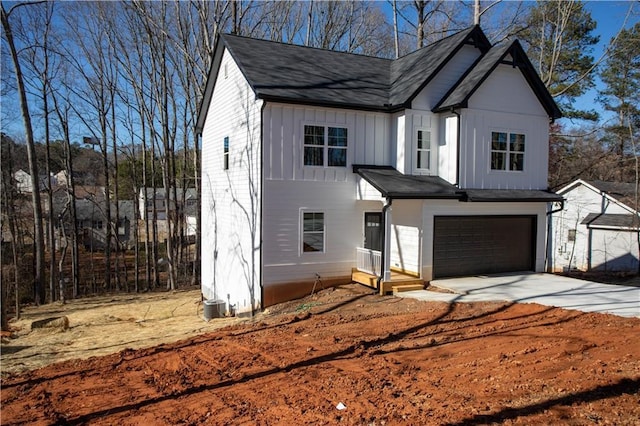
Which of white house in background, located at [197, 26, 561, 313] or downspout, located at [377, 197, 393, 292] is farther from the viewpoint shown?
white house in background, located at [197, 26, 561, 313]

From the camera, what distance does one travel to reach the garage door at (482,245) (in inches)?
562

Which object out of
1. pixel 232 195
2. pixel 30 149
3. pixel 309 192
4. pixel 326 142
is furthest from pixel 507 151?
pixel 30 149

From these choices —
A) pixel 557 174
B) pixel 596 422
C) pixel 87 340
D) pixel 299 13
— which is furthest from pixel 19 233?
pixel 557 174

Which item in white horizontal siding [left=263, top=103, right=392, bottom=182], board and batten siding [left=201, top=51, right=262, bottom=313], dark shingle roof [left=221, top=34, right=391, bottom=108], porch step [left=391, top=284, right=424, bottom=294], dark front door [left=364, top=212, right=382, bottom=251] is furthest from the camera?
dark front door [left=364, top=212, right=382, bottom=251]

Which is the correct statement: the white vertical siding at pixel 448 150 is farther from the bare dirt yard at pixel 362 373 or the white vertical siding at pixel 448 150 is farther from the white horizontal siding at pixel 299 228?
the bare dirt yard at pixel 362 373

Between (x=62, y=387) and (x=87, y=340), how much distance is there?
4.93 m

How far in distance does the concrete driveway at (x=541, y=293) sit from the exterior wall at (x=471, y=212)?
0.89 meters

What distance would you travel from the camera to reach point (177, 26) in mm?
26266

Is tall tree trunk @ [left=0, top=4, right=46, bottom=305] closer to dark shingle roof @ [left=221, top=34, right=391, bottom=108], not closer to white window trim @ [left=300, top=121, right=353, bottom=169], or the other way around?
dark shingle roof @ [left=221, top=34, right=391, bottom=108]

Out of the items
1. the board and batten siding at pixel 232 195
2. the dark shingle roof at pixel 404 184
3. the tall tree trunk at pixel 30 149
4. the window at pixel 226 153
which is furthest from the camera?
the tall tree trunk at pixel 30 149

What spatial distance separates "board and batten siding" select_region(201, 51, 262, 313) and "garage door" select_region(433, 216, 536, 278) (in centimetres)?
587

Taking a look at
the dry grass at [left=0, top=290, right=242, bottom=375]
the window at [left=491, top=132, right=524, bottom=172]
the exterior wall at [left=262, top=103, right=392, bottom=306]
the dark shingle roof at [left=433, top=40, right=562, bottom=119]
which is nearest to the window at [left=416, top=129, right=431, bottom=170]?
the dark shingle roof at [left=433, top=40, right=562, bottom=119]

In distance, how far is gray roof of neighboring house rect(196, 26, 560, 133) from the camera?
13875 mm

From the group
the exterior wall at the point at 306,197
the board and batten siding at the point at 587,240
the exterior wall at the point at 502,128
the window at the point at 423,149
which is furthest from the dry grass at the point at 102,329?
the board and batten siding at the point at 587,240
